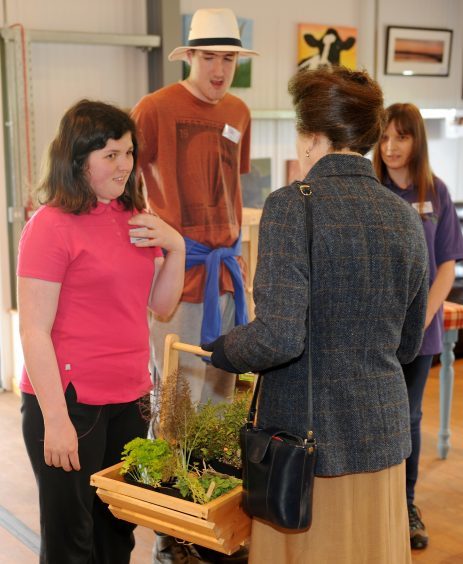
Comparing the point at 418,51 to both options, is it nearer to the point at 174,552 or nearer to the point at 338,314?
the point at 174,552

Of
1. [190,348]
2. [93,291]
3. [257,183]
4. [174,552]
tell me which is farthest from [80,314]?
[257,183]

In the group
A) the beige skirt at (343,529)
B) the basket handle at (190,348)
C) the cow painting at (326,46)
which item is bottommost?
the beige skirt at (343,529)

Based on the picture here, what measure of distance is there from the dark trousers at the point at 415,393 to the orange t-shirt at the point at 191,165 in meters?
0.74

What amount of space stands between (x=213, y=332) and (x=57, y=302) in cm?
105

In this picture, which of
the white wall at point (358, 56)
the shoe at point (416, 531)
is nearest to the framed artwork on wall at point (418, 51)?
the white wall at point (358, 56)

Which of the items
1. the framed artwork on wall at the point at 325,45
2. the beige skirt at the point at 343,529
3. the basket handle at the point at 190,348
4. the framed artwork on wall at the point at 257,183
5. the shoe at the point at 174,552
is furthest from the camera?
the framed artwork on wall at the point at 325,45

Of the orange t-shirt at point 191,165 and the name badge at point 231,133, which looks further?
the name badge at point 231,133

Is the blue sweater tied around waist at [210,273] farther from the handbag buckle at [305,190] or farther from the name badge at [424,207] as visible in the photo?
the handbag buckle at [305,190]

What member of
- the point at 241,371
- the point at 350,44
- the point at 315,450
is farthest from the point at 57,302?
the point at 350,44

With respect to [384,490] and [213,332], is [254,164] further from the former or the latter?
[384,490]

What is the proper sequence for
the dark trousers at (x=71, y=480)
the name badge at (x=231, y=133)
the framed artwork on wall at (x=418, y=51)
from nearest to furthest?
the dark trousers at (x=71, y=480) → the name badge at (x=231, y=133) → the framed artwork on wall at (x=418, y=51)

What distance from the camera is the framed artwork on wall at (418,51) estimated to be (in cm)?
669

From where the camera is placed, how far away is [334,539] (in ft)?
5.54

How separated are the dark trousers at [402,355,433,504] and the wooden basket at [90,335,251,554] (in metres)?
1.31
